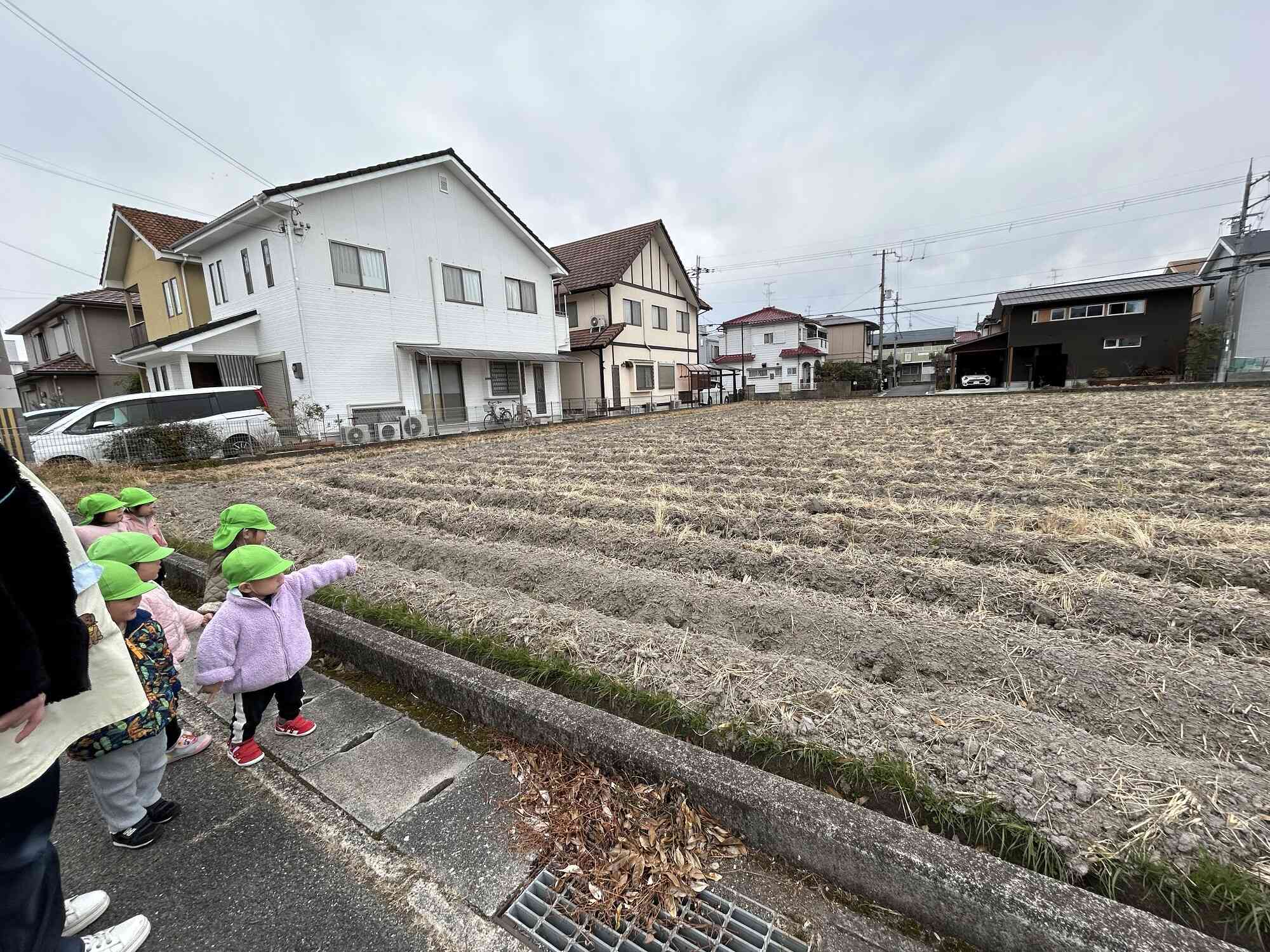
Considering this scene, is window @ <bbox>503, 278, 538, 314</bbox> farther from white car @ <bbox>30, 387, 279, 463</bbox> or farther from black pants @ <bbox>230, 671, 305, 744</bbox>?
black pants @ <bbox>230, 671, 305, 744</bbox>

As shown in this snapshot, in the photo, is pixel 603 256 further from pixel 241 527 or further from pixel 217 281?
pixel 241 527

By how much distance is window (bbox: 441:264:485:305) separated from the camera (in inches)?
656

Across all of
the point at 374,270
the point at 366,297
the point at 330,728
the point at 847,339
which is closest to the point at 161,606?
the point at 330,728

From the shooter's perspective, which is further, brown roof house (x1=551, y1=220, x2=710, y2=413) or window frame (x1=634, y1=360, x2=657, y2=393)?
window frame (x1=634, y1=360, x2=657, y2=393)

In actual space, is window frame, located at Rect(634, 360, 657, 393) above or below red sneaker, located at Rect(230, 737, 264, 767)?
above

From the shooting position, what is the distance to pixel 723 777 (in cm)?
178

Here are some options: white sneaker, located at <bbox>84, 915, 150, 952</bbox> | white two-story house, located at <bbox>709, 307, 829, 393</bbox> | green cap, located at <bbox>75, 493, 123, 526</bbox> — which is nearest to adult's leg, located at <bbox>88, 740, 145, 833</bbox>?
white sneaker, located at <bbox>84, 915, 150, 952</bbox>

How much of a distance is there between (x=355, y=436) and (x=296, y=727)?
40.4 ft

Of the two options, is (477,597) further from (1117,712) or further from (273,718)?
(1117,712)

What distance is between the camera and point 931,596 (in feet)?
10.1

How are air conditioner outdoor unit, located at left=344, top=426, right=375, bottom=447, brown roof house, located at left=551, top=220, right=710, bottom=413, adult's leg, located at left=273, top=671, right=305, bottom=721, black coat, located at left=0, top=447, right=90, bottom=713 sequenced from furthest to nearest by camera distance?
brown roof house, located at left=551, top=220, right=710, bottom=413, air conditioner outdoor unit, located at left=344, top=426, right=375, bottom=447, adult's leg, located at left=273, top=671, right=305, bottom=721, black coat, located at left=0, top=447, right=90, bottom=713

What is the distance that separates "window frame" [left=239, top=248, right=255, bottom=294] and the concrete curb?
1647 cm

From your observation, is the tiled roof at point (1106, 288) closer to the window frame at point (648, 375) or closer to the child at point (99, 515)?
the window frame at point (648, 375)

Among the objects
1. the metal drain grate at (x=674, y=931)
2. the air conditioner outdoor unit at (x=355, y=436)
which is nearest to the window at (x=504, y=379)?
the air conditioner outdoor unit at (x=355, y=436)
